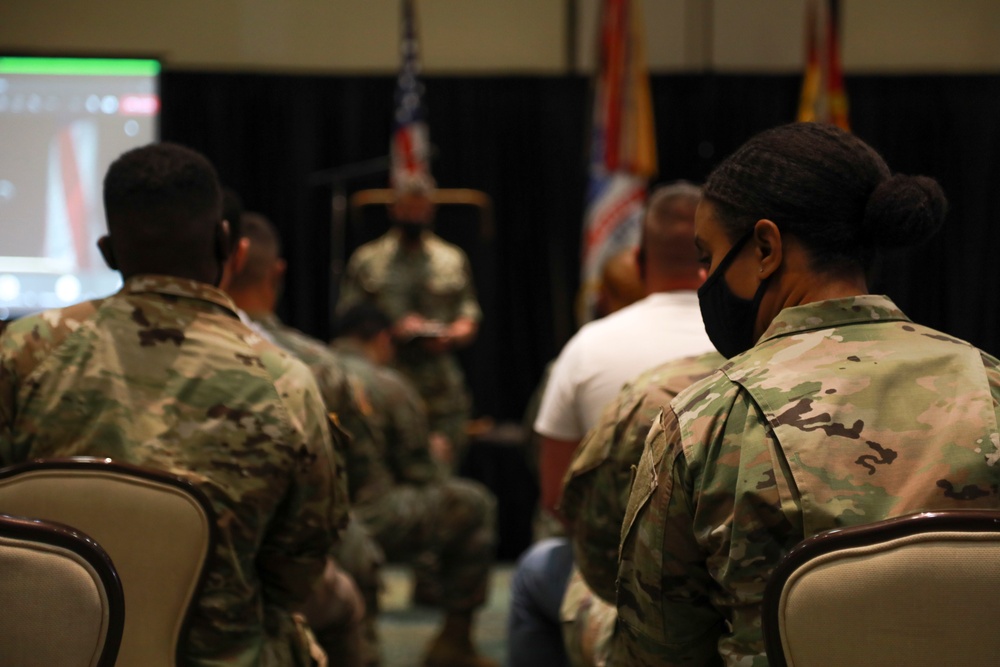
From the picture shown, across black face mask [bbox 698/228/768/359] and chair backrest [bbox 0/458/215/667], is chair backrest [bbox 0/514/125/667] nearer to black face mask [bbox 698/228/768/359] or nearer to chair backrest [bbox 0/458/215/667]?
chair backrest [bbox 0/458/215/667]

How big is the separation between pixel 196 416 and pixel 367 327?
2.22m

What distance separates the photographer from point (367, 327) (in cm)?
371

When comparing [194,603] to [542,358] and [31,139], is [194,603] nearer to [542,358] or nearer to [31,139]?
[31,139]

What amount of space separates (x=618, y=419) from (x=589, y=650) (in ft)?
1.47

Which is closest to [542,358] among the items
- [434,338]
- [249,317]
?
[434,338]

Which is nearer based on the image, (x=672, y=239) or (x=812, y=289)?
(x=812, y=289)

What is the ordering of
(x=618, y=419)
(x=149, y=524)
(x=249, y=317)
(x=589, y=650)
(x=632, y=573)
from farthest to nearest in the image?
(x=249, y=317) → (x=589, y=650) → (x=618, y=419) → (x=149, y=524) → (x=632, y=573)

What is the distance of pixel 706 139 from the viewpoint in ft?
21.1

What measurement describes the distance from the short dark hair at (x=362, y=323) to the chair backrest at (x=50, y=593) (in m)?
2.56

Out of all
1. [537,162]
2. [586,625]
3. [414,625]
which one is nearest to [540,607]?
[586,625]

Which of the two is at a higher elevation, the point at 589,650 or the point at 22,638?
the point at 22,638

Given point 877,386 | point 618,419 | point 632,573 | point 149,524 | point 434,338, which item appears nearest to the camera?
point 877,386

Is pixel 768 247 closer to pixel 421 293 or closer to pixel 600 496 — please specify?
pixel 600 496

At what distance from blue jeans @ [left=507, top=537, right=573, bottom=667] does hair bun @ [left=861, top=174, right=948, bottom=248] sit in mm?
1256
